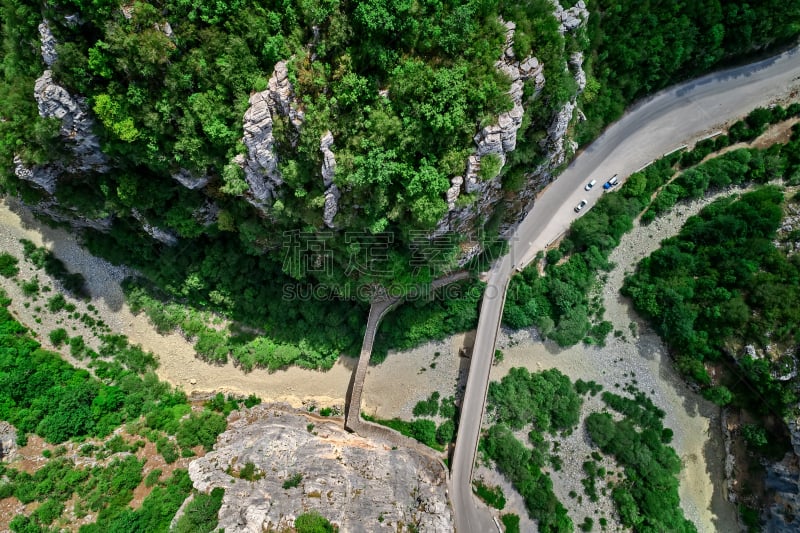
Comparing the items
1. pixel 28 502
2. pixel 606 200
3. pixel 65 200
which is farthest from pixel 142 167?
pixel 606 200

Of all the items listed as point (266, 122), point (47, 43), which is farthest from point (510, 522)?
point (47, 43)

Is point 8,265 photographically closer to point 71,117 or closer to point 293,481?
point 71,117

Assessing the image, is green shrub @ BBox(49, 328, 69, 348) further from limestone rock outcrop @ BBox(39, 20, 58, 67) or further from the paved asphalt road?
the paved asphalt road

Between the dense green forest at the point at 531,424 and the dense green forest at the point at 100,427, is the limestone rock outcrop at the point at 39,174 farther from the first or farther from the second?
the dense green forest at the point at 531,424

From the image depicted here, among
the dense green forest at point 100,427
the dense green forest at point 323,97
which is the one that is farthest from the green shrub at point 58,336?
the dense green forest at point 323,97

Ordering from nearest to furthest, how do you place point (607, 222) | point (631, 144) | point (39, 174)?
point (39, 174) < point (607, 222) < point (631, 144)

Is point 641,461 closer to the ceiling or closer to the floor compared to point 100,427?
closer to the ceiling
